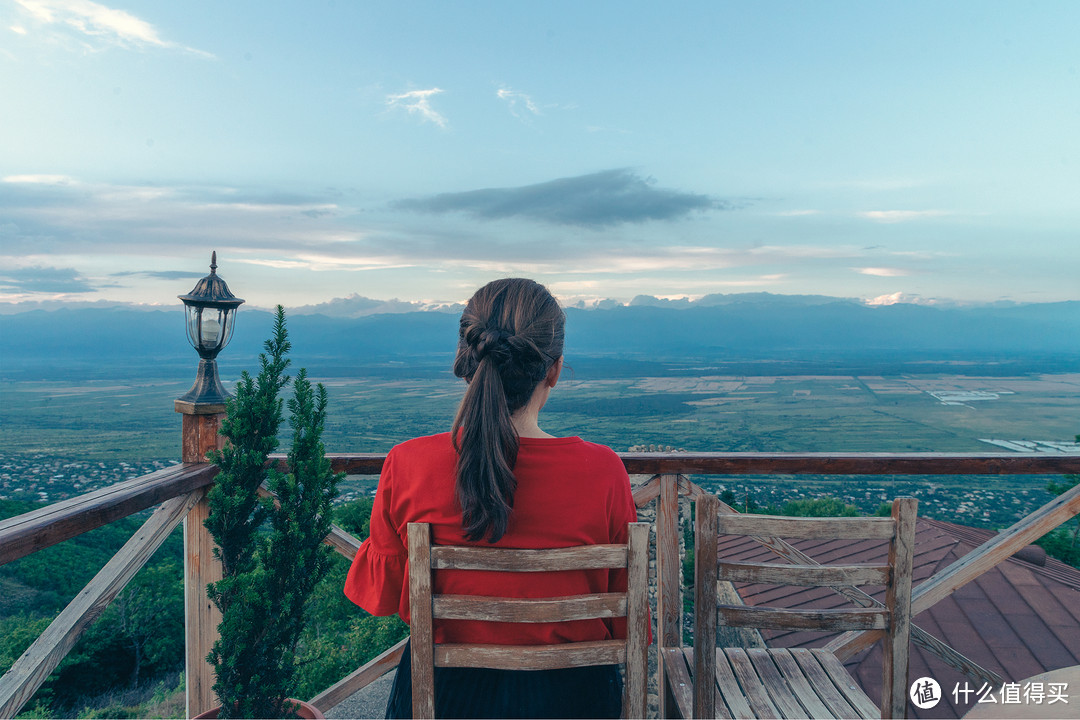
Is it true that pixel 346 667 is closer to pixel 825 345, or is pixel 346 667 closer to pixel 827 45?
pixel 827 45

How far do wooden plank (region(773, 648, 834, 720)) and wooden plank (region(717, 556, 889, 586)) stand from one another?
376 millimetres

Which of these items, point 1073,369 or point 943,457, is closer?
point 943,457

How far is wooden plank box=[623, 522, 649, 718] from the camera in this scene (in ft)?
3.30

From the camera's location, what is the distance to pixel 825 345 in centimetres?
17525

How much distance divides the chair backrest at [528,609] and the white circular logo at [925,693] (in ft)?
3.34

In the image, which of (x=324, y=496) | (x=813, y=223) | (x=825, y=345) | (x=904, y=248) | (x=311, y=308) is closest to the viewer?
(x=324, y=496)

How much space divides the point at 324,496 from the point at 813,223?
6094 centimetres

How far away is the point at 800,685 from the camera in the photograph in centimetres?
151

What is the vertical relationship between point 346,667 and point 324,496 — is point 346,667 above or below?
below

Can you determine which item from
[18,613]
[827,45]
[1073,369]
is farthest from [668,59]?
[1073,369]

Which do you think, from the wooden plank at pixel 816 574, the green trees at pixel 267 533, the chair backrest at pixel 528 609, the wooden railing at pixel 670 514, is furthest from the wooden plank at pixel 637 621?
the green trees at pixel 267 533

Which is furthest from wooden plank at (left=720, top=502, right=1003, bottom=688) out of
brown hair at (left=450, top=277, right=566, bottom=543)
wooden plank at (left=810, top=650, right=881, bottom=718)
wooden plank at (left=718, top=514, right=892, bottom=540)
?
brown hair at (left=450, top=277, right=566, bottom=543)

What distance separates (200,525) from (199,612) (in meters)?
0.34

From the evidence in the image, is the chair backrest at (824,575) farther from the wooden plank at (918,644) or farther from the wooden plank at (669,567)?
the wooden plank at (669,567)
